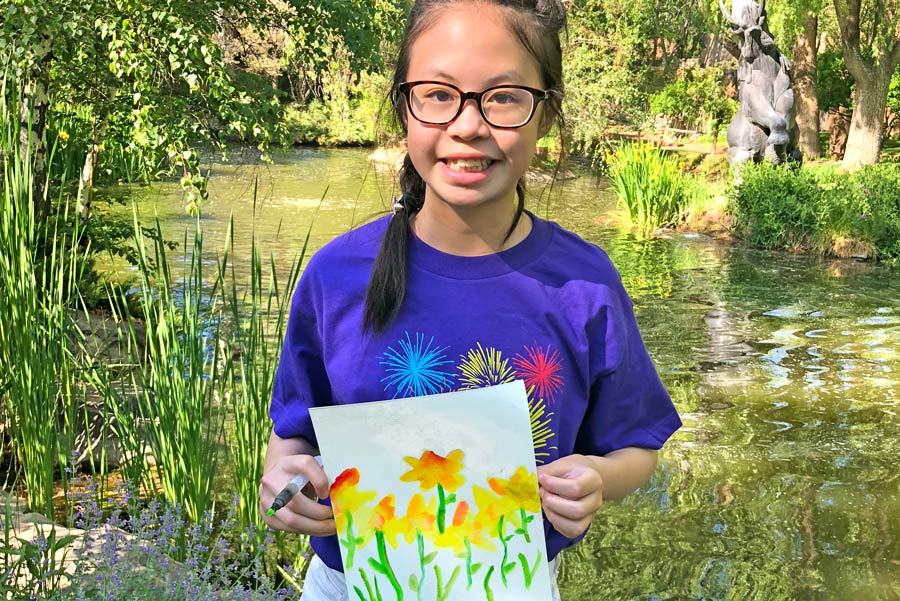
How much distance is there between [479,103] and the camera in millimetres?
1167

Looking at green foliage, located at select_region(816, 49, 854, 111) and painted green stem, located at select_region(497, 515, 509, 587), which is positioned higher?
green foliage, located at select_region(816, 49, 854, 111)

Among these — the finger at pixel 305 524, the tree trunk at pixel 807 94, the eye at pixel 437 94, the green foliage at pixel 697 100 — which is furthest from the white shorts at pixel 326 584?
the green foliage at pixel 697 100

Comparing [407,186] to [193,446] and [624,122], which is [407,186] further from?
[624,122]

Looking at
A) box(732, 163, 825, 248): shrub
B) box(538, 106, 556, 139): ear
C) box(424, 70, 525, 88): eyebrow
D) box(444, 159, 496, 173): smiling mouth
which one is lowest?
box(732, 163, 825, 248): shrub

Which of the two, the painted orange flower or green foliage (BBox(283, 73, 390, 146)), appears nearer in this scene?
the painted orange flower

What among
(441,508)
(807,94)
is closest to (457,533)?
(441,508)

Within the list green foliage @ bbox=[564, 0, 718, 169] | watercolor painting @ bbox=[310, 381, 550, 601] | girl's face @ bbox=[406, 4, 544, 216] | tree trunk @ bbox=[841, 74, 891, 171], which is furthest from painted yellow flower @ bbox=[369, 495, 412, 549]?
green foliage @ bbox=[564, 0, 718, 169]

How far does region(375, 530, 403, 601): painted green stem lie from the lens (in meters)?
1.12

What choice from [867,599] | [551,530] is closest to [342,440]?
[551,530]

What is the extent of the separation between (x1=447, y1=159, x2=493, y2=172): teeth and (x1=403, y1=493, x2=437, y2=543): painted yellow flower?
0.38m

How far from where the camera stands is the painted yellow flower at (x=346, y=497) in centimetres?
111

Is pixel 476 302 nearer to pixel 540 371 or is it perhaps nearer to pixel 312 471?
pixel 540 371

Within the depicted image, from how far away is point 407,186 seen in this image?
4.58ft

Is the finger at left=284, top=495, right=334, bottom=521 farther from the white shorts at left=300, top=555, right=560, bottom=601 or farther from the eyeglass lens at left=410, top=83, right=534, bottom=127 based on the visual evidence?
the eyeglass lens at left=410, top=83, right=534, bottom=127
